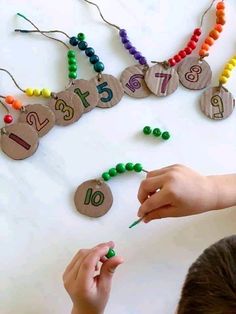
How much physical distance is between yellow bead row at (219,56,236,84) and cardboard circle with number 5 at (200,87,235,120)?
13 millimetres

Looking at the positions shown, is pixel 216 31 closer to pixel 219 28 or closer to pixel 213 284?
pixel 219 28

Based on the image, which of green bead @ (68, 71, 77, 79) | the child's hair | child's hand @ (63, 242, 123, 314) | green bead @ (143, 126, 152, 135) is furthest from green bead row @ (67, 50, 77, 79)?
the child's hair

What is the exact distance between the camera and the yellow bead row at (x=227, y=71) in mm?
856

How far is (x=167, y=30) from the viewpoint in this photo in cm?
88

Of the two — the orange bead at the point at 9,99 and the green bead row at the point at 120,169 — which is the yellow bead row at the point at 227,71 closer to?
the green bead row at the point at 120,169

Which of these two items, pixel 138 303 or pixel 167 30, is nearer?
pixel 138 303

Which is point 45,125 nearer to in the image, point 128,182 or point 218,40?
point 128,182

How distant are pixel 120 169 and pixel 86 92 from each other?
0.38ft

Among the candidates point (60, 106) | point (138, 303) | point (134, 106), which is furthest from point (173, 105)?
point (138, 303)

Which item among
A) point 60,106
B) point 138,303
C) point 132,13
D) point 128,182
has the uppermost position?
point 132,13

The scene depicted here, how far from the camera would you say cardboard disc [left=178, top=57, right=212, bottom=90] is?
2.80 feet

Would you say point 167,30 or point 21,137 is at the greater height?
point 167,30

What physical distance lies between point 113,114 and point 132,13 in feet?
0.53

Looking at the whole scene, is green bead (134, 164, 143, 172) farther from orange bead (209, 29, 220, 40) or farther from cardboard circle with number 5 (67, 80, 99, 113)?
orange bead (209, 29, 220, 40)
